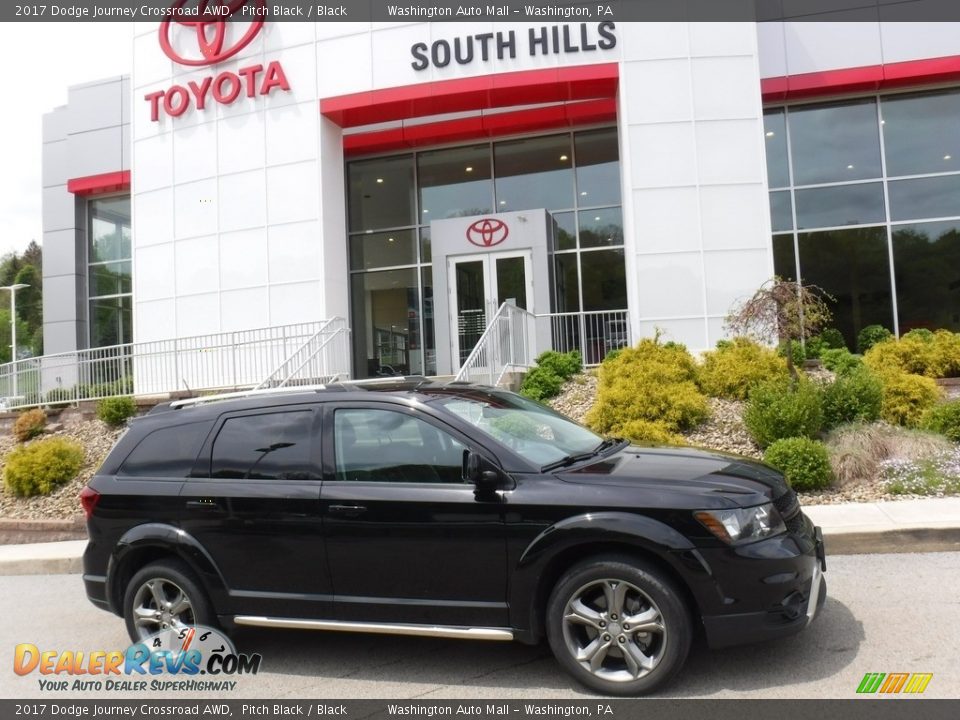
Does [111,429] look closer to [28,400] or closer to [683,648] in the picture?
[28,400]

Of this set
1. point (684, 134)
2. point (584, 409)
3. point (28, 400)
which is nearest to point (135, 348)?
point (28, 400)

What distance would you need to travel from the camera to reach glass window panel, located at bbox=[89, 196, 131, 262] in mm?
23156

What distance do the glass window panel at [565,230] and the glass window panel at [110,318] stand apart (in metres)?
13.6

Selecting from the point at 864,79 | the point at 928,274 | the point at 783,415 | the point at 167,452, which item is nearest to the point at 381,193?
the point at 864,79

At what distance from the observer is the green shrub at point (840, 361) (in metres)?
12.1

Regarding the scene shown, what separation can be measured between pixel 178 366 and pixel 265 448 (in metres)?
12.7

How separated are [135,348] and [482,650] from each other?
15.2 metres

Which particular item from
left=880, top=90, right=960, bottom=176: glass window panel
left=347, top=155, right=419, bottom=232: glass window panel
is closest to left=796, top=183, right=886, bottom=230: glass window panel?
left=880, top=90, right=960, bottom=176: glass window panel

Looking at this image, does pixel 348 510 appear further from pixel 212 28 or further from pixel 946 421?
pixel 212 28

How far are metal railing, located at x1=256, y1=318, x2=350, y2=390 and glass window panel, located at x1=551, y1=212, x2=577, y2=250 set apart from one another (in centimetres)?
556

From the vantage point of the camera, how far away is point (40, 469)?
11.3 meters

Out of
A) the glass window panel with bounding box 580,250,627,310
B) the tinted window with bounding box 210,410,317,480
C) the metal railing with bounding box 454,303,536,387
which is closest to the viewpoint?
the tinted window with bounding box 210,410,317,480

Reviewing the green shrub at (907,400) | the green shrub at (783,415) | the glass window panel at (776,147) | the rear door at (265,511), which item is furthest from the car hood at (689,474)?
the glass window panel at (776,147)

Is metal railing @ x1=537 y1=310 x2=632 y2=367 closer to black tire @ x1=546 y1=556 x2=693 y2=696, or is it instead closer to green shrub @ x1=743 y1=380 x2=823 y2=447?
green shrub @ x1=743 y1=380 x2=823 y2=447
